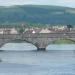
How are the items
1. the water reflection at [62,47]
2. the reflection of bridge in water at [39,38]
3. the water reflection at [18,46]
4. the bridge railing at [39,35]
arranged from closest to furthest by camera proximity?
the reflection of bridge in water at [39,38], the bridge railing at [39,35], the water reflection at [62,47], the water reflection at [18,46]

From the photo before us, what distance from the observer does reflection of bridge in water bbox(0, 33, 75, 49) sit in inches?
3531

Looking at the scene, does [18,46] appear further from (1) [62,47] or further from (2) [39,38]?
(2) [39,38]

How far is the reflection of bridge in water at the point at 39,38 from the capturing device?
8969 cm

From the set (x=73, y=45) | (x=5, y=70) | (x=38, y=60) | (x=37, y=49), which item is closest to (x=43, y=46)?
(x=37, y=49)

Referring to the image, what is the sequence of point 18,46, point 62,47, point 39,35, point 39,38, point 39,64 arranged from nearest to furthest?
point 39,64 < point 39,38 < point 39,35 < point 62,47 < point 18,46

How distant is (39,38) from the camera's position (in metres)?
90.4

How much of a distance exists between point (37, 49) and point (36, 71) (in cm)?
3061

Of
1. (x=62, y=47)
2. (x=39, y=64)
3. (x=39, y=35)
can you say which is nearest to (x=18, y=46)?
(x=62, y=47)

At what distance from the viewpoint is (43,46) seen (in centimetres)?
9006

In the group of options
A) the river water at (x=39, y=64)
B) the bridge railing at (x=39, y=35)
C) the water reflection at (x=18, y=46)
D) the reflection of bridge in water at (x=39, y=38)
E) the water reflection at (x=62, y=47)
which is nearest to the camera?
the river water at (x=39, y=64)

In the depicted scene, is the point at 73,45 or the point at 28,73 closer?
the point at 28,73

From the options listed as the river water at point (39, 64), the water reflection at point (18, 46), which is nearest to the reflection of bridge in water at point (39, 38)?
the water reflection at point (18, 46)

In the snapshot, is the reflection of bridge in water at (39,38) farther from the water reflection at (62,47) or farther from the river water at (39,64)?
the river water at (39,64)

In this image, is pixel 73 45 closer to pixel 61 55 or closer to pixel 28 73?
pixel 61 55
